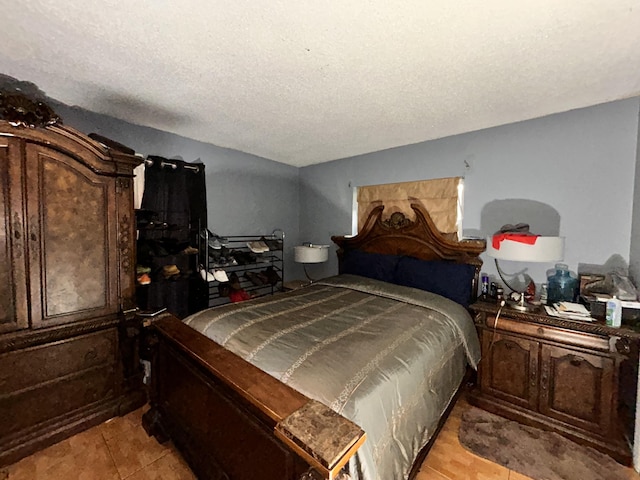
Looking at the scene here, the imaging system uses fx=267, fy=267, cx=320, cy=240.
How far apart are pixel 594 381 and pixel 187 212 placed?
3.55 metres

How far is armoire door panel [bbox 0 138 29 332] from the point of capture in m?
1.53

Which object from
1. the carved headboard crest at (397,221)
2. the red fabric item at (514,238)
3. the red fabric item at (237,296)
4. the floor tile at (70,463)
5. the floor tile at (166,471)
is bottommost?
the floor tile at (70,463)

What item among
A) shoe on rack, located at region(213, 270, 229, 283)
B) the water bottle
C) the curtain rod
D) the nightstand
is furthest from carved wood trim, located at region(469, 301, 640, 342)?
the curtain rod

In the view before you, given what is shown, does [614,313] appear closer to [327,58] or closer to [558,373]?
[558,373]

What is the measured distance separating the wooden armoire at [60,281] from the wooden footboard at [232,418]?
472 millimetres

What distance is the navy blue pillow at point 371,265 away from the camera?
9.38 feet

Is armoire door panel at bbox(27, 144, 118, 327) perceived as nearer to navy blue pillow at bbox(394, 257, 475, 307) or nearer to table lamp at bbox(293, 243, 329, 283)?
table lamp at bbox(293, 243, 329, 283)

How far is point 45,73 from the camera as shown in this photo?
167 centimetres

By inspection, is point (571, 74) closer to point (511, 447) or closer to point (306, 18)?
point (306, 18)

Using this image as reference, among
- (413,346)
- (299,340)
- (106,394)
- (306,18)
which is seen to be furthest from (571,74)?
(106,394)

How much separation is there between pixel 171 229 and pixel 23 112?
4.19 ft

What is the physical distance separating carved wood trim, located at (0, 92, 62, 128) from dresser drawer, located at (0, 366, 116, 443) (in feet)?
5.30

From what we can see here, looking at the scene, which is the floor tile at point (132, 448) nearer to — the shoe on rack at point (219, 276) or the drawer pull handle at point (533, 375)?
the shoe on rack at point (219, 276)

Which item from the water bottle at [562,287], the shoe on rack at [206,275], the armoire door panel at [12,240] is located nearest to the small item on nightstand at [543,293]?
the water bottle at [562,287]
